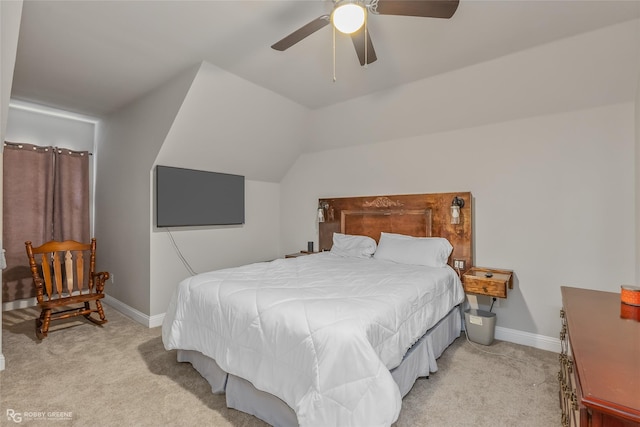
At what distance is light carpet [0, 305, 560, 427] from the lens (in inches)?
74.0

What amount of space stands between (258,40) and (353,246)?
98.2 inches

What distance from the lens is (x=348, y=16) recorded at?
1633 millimetres

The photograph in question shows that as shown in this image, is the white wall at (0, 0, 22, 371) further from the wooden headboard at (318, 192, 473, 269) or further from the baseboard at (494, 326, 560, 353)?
the baseboard at (494, 326, 560, 353)

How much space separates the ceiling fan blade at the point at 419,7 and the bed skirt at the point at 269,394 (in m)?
2.12

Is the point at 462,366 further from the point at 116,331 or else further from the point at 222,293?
the point at 116,331

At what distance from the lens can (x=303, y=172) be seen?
4812 mm

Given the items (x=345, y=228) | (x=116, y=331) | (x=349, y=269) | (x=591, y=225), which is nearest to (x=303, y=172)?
(x=345, y=228)

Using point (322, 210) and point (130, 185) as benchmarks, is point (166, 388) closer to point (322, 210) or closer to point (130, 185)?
point (130, 185)

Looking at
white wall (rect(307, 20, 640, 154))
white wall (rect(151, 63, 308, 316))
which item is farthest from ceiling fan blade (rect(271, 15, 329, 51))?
white wall (rect(307, 20, 640, 154))

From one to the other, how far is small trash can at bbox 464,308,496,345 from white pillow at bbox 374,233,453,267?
1.89 feet

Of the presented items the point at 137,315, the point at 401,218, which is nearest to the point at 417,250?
the point at 401,218

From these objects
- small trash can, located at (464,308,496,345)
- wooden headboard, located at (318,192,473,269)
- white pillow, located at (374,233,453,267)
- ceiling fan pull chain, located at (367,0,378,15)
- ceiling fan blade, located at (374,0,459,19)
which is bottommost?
small trash can, located at (464,308,496,345)

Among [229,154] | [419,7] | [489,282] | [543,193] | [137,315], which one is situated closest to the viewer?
[419,7]

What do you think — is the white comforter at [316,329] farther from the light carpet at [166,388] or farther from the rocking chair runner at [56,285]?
the rocking chair runner at [56,285]
